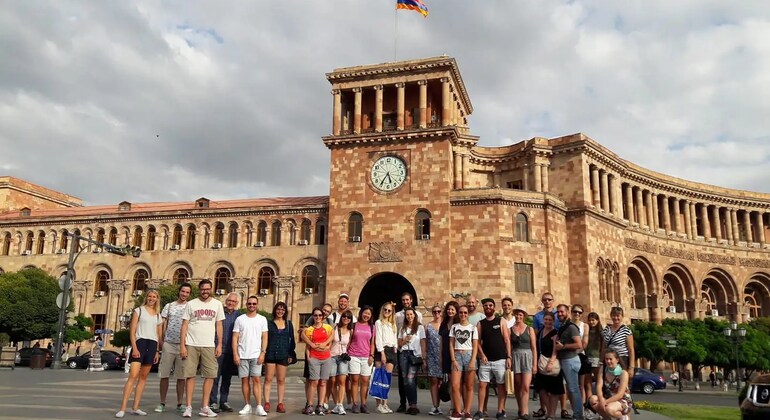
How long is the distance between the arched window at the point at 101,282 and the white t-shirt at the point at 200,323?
124 feet

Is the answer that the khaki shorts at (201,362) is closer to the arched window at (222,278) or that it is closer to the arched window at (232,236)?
the arched window at (222,278)

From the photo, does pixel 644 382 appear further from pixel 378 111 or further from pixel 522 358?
pixel 378 111

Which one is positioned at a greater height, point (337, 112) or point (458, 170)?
point (337, 112)

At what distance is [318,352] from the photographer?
38.1 ft

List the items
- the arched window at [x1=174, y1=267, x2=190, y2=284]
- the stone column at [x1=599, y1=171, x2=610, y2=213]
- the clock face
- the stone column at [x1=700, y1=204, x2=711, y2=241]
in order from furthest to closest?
the stone column at [x1=700, y1=204, x2=711, y2=241] < the arched window at [x1=174, y1=267, x2=190, y2=284] < the stone column at [x1=599, y1=171, x2=610, y2=213] < the clock face

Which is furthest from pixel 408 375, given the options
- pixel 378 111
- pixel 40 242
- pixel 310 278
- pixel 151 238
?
pixel 40 242

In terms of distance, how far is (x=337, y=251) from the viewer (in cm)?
3744

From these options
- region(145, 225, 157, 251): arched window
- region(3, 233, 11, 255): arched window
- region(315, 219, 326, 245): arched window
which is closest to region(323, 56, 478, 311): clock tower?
region(315, 219, 326, 245): arched window

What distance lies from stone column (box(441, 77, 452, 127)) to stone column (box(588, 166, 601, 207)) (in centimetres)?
1165

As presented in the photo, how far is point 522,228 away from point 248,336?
Result: 91.0 ft

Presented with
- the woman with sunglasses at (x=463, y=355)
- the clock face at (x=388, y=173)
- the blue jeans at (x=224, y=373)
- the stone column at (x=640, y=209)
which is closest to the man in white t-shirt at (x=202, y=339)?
the blue jeans at (x=224, y=373)

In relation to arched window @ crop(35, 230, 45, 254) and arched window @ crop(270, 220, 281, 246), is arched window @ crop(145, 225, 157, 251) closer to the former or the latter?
arched window @ crop(35, 230, 45, 254)

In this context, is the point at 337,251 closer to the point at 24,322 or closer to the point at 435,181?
the point at 435,181

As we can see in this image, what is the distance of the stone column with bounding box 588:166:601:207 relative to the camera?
136ft
